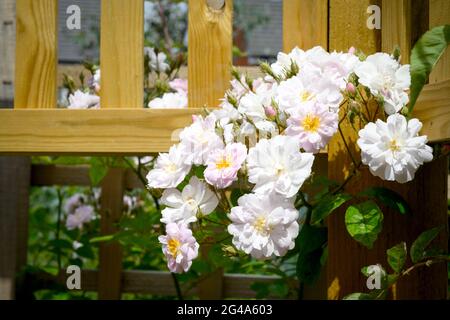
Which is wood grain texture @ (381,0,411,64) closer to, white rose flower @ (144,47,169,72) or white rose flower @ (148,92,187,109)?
white rose flower @ (148,92,187,109)

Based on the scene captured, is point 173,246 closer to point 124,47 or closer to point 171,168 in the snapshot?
point 171,168

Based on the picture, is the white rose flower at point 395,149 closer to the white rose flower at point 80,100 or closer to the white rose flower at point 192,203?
the white rose flower at point 192,203

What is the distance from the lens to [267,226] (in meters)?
1.03

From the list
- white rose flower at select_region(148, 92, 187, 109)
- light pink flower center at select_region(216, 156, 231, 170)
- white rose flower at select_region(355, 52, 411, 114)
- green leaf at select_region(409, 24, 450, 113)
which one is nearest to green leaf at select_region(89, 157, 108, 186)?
white rose flower at select_region(148, 92, 187, 109)

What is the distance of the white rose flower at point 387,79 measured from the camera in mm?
1093

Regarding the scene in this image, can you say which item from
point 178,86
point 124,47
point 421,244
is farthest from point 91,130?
point 421,244

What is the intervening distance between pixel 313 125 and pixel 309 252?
1.09 ft

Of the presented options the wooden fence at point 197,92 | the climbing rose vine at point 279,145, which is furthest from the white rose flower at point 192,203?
the wooden fence at point 197,92

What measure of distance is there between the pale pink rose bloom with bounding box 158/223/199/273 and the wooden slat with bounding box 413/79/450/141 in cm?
44

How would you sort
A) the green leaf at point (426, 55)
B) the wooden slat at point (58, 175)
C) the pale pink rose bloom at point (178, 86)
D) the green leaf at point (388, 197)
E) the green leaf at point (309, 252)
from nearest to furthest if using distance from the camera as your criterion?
the green leaf at point (426, 55) → the green leaf at point (388, 197) → the green leaf at point (309, 252) → the pale pink rose bloom at point (178, 86) → the wooden slat at point (58, 175)

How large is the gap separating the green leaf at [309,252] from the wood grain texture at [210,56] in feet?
1.03

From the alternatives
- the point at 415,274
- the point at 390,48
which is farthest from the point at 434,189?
the point at 390,48
